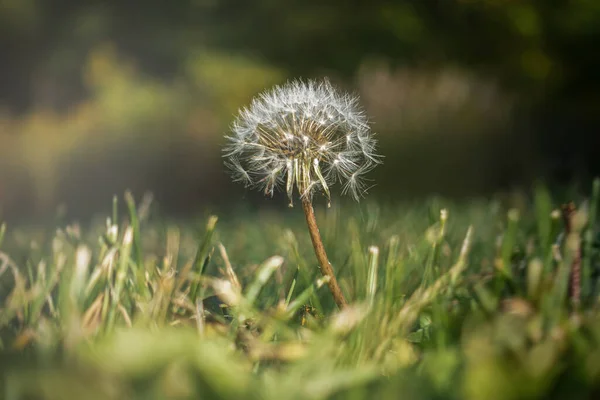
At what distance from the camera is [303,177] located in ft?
2.43

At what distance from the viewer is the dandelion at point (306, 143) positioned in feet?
2.46

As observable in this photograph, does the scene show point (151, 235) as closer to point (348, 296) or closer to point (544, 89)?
point (348, 296)

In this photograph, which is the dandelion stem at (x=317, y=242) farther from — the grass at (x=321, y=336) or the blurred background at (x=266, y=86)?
the blurred background at (x=266, y=86)

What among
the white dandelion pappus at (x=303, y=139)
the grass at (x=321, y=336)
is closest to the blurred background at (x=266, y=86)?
the white dandelion pappus at (x=303, y=139)

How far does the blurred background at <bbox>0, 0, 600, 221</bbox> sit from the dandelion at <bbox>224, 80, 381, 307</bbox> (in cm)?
318

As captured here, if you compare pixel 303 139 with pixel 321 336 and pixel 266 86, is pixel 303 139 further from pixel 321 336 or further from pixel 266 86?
pixel 266 86

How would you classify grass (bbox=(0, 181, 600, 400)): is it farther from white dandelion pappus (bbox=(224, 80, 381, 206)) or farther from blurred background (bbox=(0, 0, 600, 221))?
blurred background (bbox=(0, 0, 600, 221))

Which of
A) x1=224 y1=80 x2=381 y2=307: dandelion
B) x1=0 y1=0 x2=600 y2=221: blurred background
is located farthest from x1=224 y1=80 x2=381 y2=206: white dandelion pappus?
x1=0 y1=0 x2=600 y2=221: blurred background

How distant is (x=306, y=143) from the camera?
0.76m

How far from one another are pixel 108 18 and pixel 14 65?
904 millimetres

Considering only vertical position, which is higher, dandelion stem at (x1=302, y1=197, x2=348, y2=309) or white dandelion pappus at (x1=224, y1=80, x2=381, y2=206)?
white dandelion pappus at (x1=224, y1=80, x2=381, y2=206)

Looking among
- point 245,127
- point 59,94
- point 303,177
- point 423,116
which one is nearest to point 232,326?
point 303,177

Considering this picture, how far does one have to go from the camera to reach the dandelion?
0.75m

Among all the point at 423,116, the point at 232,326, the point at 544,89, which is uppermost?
the point at 544,89
